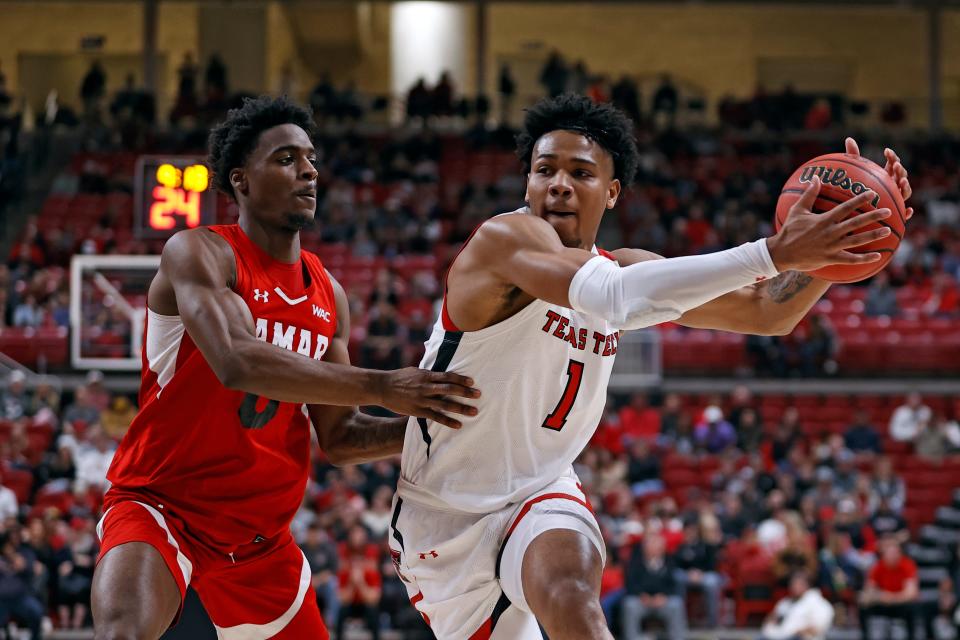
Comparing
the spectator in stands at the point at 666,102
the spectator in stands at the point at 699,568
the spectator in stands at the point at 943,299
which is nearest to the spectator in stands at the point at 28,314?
the spectator in stands at the point at 699,568

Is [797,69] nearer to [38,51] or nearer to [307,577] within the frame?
[38,51]

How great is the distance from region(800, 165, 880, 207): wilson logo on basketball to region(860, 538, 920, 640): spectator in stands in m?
9.45

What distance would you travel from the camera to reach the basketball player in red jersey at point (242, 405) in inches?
162

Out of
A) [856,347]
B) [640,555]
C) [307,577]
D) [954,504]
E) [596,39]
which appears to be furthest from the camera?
[596,39]

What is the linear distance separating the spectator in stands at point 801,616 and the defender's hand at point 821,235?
894 centimetres

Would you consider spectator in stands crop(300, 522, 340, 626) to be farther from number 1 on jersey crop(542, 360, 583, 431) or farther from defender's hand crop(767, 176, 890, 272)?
defender's hand crop(767, 176, 890, 272)

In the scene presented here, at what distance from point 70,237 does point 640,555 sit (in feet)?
35.3

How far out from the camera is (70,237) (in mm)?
18641

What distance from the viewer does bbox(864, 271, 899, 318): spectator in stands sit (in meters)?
18.4

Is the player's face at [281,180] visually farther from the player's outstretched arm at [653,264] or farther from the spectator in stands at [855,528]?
the spectator in stands at [855,528]

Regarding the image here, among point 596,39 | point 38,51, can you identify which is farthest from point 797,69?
point 38,51

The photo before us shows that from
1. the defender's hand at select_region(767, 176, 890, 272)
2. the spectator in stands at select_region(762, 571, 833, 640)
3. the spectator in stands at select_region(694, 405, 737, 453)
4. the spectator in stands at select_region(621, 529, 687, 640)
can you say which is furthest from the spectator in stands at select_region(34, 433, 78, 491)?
the defender's hand at select_region(767, 176, 890, 272)

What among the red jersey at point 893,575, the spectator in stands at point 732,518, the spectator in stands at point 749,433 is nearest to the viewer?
the red jersey at point 893,575

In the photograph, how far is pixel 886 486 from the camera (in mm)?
14492
